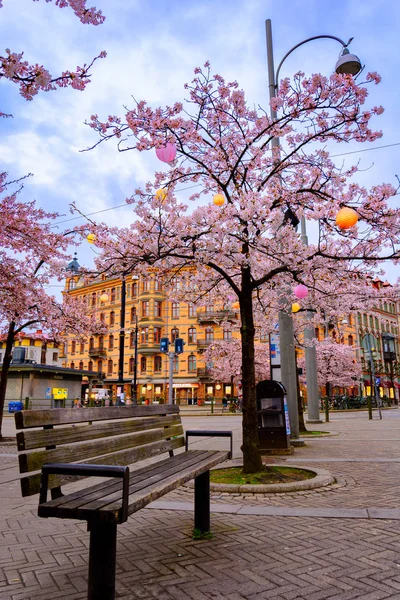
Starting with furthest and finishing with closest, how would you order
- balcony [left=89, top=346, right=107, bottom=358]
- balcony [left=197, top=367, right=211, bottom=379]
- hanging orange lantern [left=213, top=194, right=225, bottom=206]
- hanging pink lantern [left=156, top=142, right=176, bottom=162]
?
balcony [left=89, top=346, right=107, bottom=358] → balcony [left=197, top=367, right=211, bottom=379] → hanging orange lantern [left=213, top=194, right=225, bottom=206] → hanging pink lantern [left=156, top=142, right=176, bottom=162]

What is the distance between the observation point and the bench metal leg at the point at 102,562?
8.87 feet

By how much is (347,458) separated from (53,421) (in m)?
7.08

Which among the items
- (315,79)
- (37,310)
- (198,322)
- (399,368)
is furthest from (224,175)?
(399,368)

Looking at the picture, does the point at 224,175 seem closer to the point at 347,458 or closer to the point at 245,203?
the point at 245,203

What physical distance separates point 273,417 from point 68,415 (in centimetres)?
695

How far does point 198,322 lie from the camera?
189 ft

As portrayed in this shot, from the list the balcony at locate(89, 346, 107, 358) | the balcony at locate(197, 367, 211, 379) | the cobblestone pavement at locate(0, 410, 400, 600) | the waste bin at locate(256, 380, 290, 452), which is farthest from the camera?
the balcony at locate(89, 346, 107, 358)

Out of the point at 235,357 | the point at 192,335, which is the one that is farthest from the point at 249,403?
the point at 192,335

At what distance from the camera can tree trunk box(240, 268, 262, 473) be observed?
679 centimetres

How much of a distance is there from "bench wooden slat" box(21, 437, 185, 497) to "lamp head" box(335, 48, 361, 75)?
7.10 m

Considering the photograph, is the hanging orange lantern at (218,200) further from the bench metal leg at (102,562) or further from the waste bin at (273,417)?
the bench metal leg at (102,562)

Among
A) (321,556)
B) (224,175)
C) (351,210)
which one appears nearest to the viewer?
(321,556)

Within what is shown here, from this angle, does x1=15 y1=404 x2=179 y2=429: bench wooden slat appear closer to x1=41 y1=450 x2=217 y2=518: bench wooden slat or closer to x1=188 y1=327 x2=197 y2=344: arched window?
x1=41 y1=450 x2=217 y2=518: bench wooden slat

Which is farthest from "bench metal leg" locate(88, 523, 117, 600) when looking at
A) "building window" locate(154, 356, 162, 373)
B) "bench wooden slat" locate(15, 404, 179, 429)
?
"building window" locate(154, 356, 162, 373)
